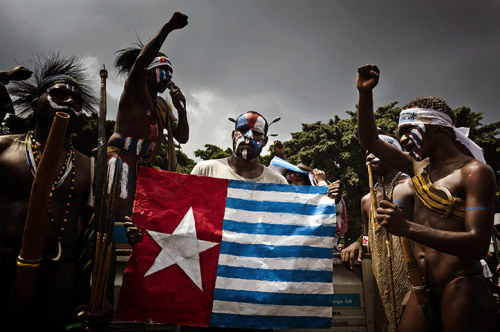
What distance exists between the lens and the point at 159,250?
3.53m

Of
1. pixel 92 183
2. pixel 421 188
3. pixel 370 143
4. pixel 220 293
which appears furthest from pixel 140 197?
pixel 421 188

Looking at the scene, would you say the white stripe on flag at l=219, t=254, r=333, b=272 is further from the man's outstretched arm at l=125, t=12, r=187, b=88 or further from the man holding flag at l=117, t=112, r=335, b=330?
the man's outstretched arm at l=125, t=12, r=187, b=88

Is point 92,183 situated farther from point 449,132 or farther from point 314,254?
point 449,132

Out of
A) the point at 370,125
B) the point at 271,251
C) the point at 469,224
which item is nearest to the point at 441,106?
the point at 370,125

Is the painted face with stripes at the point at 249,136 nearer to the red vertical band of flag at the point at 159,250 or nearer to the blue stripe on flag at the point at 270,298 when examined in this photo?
the red vertical band of flag at the point at 159,250

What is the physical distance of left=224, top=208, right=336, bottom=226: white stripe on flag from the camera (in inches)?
153

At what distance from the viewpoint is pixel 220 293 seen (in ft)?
11.5

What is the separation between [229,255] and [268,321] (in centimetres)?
74

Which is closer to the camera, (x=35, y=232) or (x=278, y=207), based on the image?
(x=35, y=232)

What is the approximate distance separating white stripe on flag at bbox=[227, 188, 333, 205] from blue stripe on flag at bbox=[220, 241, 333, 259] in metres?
0.53

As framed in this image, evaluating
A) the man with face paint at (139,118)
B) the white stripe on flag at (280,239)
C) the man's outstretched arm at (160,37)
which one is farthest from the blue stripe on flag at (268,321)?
the man's outstretched arm at (160,37)

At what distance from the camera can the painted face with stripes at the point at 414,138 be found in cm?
319

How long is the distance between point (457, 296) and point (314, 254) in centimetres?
143

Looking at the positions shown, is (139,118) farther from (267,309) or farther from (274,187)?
(267,309)
